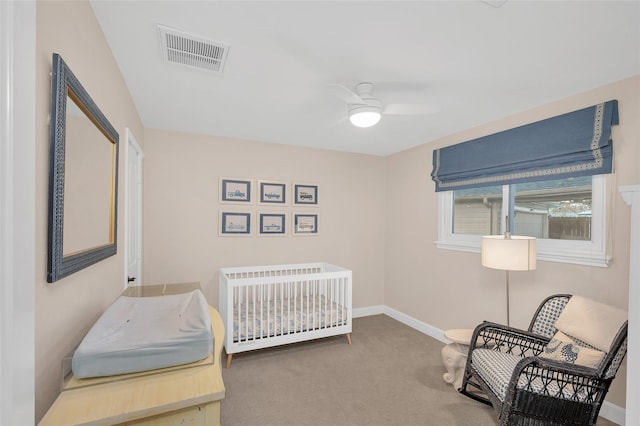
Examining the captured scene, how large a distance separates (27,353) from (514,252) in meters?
2.64

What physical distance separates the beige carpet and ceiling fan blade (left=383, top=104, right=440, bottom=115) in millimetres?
2346

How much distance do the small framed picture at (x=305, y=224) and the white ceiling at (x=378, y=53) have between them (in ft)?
4.93

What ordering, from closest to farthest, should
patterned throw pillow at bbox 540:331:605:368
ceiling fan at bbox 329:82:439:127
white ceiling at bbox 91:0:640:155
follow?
1. white ceiling at bbox 91:0:640:155
2. patterned throw pillow at bbox 540:331:605:368
3. ceiling fan at bbox 329:82:439:127

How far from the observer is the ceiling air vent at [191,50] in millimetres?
1589

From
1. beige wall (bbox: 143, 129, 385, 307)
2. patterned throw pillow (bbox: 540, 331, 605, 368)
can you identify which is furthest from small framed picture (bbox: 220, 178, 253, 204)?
patterned throw pillow (bbox: 540, 331, 605, 368)

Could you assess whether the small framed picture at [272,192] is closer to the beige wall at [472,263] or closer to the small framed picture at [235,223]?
the small framed picture at [235,223]

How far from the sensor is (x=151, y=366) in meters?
0.99

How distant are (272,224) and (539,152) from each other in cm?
284

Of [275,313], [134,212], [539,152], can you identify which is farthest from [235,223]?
[539,152]

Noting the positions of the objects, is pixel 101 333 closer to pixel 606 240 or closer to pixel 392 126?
pixel 392 126

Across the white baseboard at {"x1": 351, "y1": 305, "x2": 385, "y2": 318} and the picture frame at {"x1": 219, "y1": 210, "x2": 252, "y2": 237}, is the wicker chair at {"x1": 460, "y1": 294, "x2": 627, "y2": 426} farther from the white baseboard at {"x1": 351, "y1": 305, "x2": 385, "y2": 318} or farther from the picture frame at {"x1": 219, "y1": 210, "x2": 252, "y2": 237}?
the picture frame at {"x1": 219, "y1": 210, "x2": 252, "y2": 237}

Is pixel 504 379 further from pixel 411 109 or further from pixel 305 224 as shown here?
pixel 305 224

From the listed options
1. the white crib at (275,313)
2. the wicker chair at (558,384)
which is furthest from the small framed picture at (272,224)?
the wicker chair at (558,384)

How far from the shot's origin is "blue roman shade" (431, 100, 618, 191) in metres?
2.13
